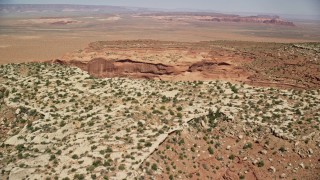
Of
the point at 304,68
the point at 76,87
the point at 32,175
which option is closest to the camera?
the point at 32,175

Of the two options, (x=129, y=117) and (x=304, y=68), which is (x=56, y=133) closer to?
(x=129, y=117)

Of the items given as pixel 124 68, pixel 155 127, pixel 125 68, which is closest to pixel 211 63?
pixel 125 68

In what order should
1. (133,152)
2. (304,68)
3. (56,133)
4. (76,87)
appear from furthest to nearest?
(304,68) < (76,87) < (56,133) < (133,152)

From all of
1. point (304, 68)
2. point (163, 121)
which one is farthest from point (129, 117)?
point (304, 68)

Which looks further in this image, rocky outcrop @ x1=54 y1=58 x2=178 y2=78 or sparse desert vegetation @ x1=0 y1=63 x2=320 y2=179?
rocky outcrop @ x1=54 y1=58 x2=178 y2=78

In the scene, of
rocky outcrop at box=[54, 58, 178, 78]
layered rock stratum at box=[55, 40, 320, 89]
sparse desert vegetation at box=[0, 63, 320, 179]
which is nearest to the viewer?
sparse desert vegetation at box=[0, 63, 320, 179]

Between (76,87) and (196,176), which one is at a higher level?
(76,87)

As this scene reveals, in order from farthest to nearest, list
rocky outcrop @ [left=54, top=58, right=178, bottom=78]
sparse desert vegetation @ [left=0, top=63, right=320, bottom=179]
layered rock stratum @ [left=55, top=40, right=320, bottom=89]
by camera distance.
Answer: rocky outcrop @ [left=54, top=58, right=178, bottom=78] < layered rock stratum @ [left=55, top=40, right=320, bottom=89] < sparse desert vegetation @ [left=0, top=63, right=320, bottom=179]

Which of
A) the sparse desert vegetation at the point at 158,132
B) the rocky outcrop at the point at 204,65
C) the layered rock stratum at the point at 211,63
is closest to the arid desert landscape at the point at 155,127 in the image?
the sparse desert vegetation at the point at 158,132

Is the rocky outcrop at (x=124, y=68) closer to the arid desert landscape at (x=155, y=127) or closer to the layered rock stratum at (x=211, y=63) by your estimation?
the layered rock stratum at (x=211, y=63)

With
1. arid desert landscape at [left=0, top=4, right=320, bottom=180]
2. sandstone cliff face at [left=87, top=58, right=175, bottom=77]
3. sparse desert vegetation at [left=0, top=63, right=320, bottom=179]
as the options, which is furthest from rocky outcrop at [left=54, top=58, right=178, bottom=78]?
sparse desert vegetation at [left=0, top=63, right=320, bottom=179]

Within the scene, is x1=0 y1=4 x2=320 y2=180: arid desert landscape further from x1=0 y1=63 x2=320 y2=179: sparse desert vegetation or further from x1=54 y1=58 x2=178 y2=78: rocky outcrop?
x1=54 y1=58 x2=178 y2=78: rocky outcrop
